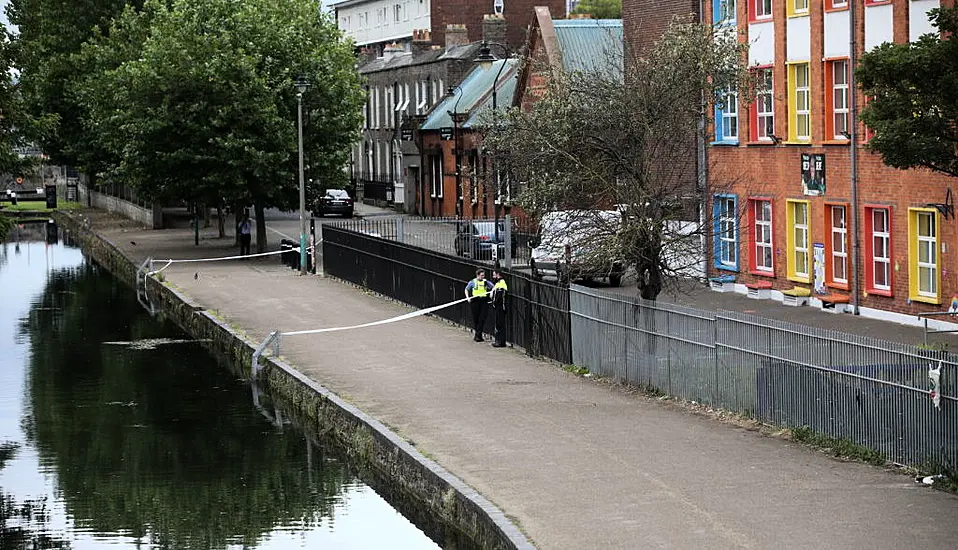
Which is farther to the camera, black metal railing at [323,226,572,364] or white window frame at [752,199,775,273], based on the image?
white window frame at [752,199,775,273]

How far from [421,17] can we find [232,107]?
47.3 meters

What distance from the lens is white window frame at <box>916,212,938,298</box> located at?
29547 mm

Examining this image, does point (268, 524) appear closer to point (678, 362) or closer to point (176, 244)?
point (678, 362)

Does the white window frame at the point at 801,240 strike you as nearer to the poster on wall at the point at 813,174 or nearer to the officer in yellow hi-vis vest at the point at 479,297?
the poster on wall at the point at 813,174

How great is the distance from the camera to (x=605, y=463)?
53.2 feet

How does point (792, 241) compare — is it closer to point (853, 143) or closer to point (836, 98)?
point (836, 98)

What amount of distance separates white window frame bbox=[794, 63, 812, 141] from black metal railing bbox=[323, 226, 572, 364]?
330 inches

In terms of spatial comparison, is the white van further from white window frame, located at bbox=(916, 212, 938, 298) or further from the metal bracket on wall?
white window frame, located at bbox=(916, 212, 938, 298)

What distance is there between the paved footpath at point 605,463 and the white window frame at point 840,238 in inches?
362

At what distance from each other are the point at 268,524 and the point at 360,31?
9487 cm

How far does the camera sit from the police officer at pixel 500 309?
26797 millimetres

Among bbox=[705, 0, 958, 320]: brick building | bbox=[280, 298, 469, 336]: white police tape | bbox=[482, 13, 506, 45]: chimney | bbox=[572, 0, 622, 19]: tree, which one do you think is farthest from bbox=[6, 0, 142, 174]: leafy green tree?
bbox=[572, 0, 622, 19]: tree

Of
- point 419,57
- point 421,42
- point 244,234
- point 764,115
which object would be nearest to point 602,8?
point 421,42

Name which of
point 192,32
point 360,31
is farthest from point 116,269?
point 360,31
